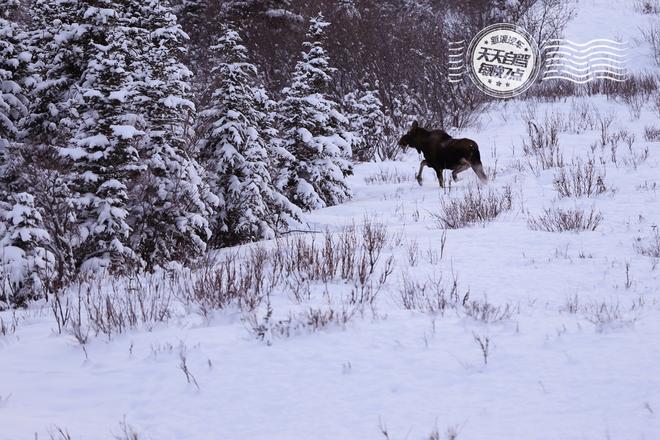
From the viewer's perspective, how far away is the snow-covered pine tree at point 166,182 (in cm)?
841

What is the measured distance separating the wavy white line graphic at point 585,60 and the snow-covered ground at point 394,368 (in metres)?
20.5

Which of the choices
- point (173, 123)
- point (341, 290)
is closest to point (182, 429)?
point (341, 290)

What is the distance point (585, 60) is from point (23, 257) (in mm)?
25847

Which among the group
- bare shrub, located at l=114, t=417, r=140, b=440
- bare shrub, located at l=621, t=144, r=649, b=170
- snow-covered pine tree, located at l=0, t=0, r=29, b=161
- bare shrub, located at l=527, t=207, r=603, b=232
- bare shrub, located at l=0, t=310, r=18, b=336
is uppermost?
snow-covered pine tree, located at l=0, t=0, r=29, b=161

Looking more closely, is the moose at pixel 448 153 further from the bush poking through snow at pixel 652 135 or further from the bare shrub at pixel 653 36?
the bare shrub at pixel 653 36

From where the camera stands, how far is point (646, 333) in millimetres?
3086

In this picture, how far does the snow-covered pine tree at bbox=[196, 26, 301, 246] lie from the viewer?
32.3 ft

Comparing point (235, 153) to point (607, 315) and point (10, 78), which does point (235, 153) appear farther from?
point (607, 315)

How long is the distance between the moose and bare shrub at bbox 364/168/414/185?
1542mm

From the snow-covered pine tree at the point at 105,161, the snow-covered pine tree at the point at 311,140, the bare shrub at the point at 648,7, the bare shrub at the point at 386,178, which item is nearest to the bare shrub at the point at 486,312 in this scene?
the snow-covered pine tree at the point at 105,161

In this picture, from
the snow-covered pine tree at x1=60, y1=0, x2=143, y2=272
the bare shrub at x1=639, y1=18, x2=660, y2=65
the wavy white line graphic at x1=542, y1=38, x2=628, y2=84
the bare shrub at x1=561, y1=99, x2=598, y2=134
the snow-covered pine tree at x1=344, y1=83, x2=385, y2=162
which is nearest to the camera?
the snow-covered pine tree at x1=60, y1=0, x2=143, y2=272

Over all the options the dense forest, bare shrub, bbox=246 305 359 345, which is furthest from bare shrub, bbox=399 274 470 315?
the dense forest

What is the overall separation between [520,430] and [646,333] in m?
1.34

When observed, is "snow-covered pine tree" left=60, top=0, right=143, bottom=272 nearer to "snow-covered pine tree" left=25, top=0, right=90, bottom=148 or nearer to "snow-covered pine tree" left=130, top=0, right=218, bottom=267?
"snow-covered pine tree" left=130, top=0, right=218, bottom=267
